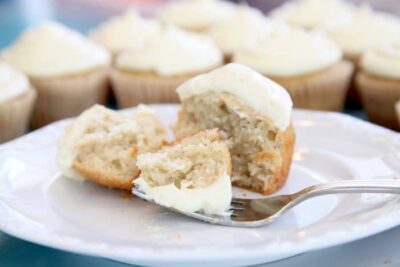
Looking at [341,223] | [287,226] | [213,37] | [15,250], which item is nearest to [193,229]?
[287,226]

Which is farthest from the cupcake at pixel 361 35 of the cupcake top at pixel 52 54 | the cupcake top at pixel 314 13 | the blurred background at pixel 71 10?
the blurred background at pixel 71 10

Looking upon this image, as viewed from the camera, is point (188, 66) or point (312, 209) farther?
point (188, 66)

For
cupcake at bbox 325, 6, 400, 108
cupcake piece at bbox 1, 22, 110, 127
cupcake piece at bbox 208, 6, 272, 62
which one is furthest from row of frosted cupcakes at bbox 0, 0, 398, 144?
cupcake piece at bbox 208, 6, 272, 62

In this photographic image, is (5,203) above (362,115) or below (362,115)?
above

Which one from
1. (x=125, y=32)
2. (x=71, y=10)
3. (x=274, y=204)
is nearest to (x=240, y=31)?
(x=125, y=32)

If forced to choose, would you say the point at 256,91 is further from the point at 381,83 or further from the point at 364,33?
the point at 364,33

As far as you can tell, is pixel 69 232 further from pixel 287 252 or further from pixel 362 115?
pixel 362 115

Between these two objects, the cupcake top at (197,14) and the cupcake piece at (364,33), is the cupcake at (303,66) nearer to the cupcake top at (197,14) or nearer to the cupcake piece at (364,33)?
the cupcake piece at (364,33)
